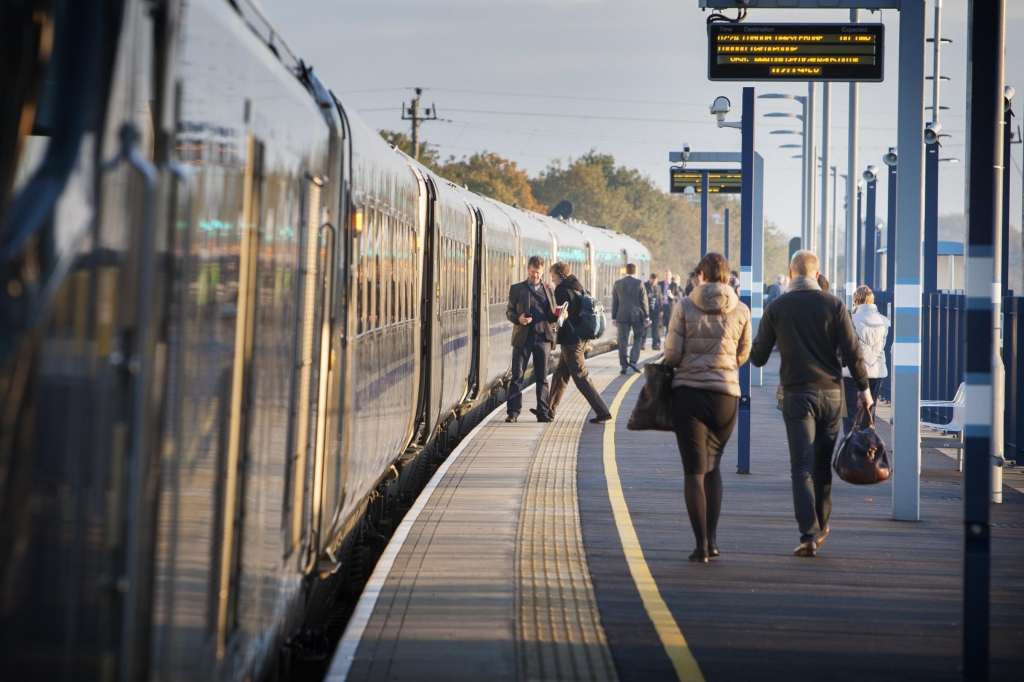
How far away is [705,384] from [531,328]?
8556 mm

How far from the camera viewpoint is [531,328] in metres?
16.8

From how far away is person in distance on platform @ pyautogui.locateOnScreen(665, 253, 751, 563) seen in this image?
830 centimetres

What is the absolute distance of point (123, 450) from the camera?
2.53 meters

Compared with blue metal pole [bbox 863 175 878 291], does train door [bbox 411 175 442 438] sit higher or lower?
lower

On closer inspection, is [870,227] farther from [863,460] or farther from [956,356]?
[863,460]

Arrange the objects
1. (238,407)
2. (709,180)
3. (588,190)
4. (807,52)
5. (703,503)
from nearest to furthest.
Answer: (238,407), (703,503), (807,52), (709,180), (588,190)

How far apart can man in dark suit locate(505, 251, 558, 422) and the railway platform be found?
432cm

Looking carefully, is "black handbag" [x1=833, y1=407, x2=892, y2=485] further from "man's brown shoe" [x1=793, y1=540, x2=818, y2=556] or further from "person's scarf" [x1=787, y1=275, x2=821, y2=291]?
"person's scarf" [x1=787, y1=275, x2=821, y2=291]

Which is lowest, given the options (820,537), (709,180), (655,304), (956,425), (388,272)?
(820,537)

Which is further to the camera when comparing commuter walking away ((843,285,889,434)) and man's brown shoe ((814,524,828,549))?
commuter walking away ((843,285,889,434))

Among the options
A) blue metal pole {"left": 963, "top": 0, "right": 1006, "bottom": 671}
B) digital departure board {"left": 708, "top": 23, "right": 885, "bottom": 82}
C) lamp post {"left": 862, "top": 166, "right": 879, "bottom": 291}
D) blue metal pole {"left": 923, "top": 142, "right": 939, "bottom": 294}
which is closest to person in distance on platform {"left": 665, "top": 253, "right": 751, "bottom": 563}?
blue metal pole {"left": 963, "top": 0, "right": 1006, "bottom": 671}

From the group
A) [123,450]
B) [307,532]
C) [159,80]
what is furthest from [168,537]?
[307,532]

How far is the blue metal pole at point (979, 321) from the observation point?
5223mm

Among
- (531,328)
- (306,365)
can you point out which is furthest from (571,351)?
(306,365)
